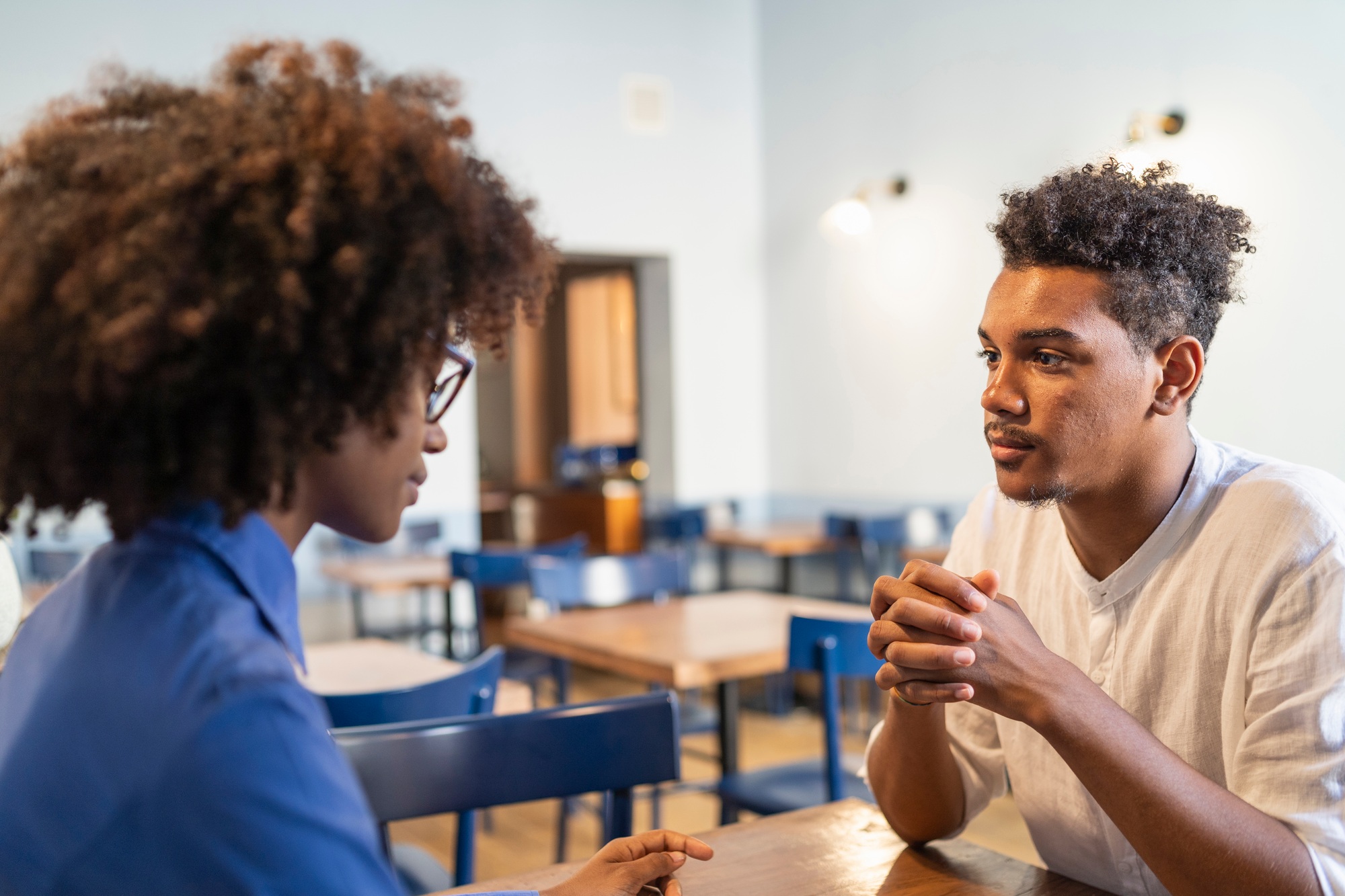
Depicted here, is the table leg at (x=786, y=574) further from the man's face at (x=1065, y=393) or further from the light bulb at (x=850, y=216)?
the man's face at (x=1065, y=393)

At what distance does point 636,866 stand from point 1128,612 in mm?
565

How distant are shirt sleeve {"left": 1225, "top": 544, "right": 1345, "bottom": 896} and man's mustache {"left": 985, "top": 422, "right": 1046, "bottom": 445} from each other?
0.86 ft

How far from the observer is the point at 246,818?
0.57 m

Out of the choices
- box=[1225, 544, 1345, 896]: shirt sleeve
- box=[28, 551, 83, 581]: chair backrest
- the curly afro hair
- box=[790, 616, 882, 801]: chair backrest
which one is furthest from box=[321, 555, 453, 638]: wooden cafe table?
box=[1225, 544, 1345, 896]: shirt sleeve

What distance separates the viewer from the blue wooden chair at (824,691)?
229cm

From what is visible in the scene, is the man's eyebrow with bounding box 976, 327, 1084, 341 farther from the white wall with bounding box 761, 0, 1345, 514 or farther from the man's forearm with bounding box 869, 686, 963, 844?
the white wall with bounding box 761, 0, 1345, 514

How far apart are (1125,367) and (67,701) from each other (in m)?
0.97

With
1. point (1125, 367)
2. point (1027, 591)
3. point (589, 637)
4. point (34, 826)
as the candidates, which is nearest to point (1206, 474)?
point (1125, 367)

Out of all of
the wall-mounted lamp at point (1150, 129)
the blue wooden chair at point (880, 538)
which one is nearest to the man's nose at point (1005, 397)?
the wall-mounted lamp at point (1150, 129)

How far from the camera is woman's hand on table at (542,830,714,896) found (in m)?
1.01

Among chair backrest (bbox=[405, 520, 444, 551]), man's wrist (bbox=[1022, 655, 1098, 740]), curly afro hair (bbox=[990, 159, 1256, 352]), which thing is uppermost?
curly afro hair (bbox=[990, 159, 1256, 352])

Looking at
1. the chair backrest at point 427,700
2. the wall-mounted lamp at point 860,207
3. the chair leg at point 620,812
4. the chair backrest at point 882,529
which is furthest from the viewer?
the wall-mounted lamp at point 860,207

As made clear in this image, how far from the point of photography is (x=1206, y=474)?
1162 millimetres

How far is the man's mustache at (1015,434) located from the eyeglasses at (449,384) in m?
0.56
